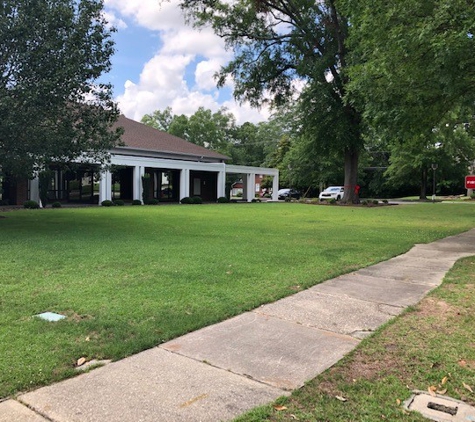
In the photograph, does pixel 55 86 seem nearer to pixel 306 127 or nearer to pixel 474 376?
pixel 474 376

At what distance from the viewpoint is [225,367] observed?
3.44 m

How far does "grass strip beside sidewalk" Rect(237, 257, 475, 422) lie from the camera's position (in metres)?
2.79

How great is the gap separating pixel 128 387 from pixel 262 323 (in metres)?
1.84

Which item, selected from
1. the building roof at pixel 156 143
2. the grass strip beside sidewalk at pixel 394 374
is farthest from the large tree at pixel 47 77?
the building roof at pixel 156 143

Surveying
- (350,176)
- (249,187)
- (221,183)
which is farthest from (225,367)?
(249,187)

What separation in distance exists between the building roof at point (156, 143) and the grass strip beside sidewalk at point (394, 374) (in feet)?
88.1

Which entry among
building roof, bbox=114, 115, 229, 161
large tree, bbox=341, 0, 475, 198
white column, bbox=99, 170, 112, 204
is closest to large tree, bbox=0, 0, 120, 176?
large tree, bbox=341, 0, 475, 198

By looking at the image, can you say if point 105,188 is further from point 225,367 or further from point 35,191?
point 225,367

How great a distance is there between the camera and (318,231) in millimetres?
13219

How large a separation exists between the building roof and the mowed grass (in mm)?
18743

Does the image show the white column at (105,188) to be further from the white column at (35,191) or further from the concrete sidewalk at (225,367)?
the concrete sidewalk at (225,367)

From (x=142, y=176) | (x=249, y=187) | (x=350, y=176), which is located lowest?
(x=249, y=187)

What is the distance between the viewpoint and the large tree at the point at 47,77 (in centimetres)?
1113

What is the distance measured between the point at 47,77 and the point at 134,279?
8.02m
